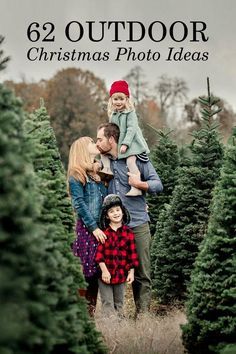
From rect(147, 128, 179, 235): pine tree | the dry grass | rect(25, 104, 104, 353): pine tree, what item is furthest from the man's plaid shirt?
rect(147, 128, 179, 235): pine tree

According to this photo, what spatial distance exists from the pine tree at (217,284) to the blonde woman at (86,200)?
1.92 meters

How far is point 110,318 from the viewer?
290 inches

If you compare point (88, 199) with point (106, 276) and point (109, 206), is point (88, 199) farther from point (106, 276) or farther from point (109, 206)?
point (106, 276)

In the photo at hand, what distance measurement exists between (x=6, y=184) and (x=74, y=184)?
420 cm

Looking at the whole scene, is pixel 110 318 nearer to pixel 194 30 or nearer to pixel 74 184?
pixel 74 184

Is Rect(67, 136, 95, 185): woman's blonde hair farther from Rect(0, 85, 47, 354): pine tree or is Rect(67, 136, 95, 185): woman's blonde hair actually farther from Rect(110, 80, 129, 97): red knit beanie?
Rect(0, 85, 47, 354): pine tree

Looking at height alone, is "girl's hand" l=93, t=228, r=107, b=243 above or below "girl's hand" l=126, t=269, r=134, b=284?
above

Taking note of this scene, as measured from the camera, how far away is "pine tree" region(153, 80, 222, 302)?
30.6 ft

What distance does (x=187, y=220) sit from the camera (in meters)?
9.40

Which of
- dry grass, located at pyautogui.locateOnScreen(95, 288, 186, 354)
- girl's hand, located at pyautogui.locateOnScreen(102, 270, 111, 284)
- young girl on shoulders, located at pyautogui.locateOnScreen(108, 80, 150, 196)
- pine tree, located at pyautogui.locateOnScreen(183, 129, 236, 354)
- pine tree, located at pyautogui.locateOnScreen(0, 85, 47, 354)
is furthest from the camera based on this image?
young girl on shoulders, located at pyautogui.locateOnScreen(108, 80, 150, 196)

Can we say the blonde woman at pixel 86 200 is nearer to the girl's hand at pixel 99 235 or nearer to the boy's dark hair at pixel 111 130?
the girl's hand at pixel 99 235

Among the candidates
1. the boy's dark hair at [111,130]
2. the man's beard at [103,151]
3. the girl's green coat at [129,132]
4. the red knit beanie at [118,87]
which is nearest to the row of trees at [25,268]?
the man's beard at [103,151]

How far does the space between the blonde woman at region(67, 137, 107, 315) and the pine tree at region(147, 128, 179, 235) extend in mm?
4317

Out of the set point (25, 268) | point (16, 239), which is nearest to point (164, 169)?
point (25, 268)
